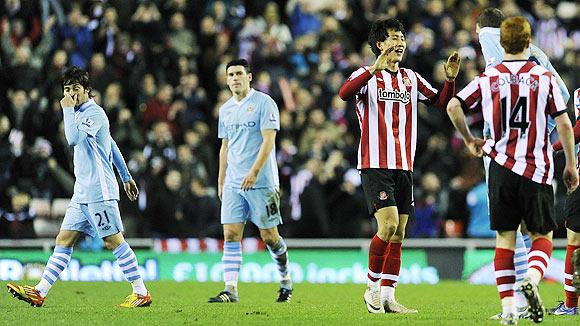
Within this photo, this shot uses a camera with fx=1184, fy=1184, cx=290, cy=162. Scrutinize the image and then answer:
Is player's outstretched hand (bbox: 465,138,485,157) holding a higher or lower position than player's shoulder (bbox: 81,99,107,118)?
lower

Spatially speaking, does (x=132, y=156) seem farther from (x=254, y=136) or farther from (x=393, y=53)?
(x=393, y=53)

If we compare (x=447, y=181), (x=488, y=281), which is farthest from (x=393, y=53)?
(x=447, y=181)

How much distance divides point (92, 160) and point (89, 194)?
1.11 ft

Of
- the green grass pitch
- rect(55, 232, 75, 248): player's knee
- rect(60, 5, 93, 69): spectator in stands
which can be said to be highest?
rect(60, 5, 93, 69): spectator in stands

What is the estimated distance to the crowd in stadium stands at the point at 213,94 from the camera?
1978 centimetres

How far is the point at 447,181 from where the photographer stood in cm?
2067

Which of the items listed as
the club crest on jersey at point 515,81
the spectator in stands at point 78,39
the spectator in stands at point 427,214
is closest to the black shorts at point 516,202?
the club crest on jersey at point 515,81

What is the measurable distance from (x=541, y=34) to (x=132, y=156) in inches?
341

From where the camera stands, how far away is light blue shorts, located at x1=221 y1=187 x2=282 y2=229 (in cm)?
1298

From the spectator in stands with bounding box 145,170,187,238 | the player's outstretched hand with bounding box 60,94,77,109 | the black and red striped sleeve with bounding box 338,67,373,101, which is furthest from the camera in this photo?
the spectator in stands with bounding box 145,170,187,238

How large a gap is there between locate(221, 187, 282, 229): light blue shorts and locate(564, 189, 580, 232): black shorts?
335 centimetres

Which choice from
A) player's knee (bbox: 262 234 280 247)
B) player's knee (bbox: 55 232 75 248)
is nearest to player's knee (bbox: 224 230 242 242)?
player's knee (bbox: 262 234 280 247)

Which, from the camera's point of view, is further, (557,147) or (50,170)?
(50,170)

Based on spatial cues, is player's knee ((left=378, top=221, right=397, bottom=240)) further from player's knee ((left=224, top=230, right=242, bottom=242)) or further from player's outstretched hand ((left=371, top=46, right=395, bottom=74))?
player's knee ((left=224, top=230, right=242, bottom=242))
